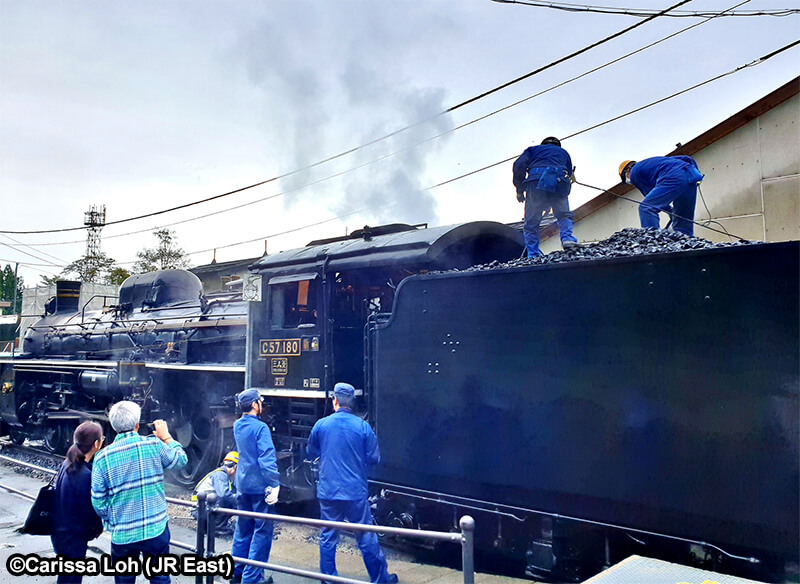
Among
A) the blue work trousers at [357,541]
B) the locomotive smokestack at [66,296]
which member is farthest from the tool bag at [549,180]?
the locomotive smokestack at [66,296]

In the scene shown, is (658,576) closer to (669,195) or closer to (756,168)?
(669,195)

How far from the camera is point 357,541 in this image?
436cm

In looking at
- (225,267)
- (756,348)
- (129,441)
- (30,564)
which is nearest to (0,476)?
(30,564)

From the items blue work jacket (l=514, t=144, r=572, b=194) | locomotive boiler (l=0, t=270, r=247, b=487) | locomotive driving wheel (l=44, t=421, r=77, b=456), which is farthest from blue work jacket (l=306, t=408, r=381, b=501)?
locomotive driving wheel (l=44, t=421, r=77, b=456)

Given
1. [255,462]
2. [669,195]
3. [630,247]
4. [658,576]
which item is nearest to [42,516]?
[255,462]

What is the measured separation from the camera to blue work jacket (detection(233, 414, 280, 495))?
4.79m

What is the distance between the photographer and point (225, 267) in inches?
1088

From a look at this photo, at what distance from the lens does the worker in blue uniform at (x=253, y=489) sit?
4.68 m

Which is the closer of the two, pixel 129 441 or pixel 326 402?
pixel 129 441

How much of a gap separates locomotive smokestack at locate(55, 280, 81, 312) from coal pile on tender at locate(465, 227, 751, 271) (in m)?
11.8

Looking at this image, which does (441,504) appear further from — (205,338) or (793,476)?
(205,338)

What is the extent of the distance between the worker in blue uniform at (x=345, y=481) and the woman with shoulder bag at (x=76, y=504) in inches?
61.1

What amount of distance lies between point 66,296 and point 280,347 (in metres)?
9.46

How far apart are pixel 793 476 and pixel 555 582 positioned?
178cm
